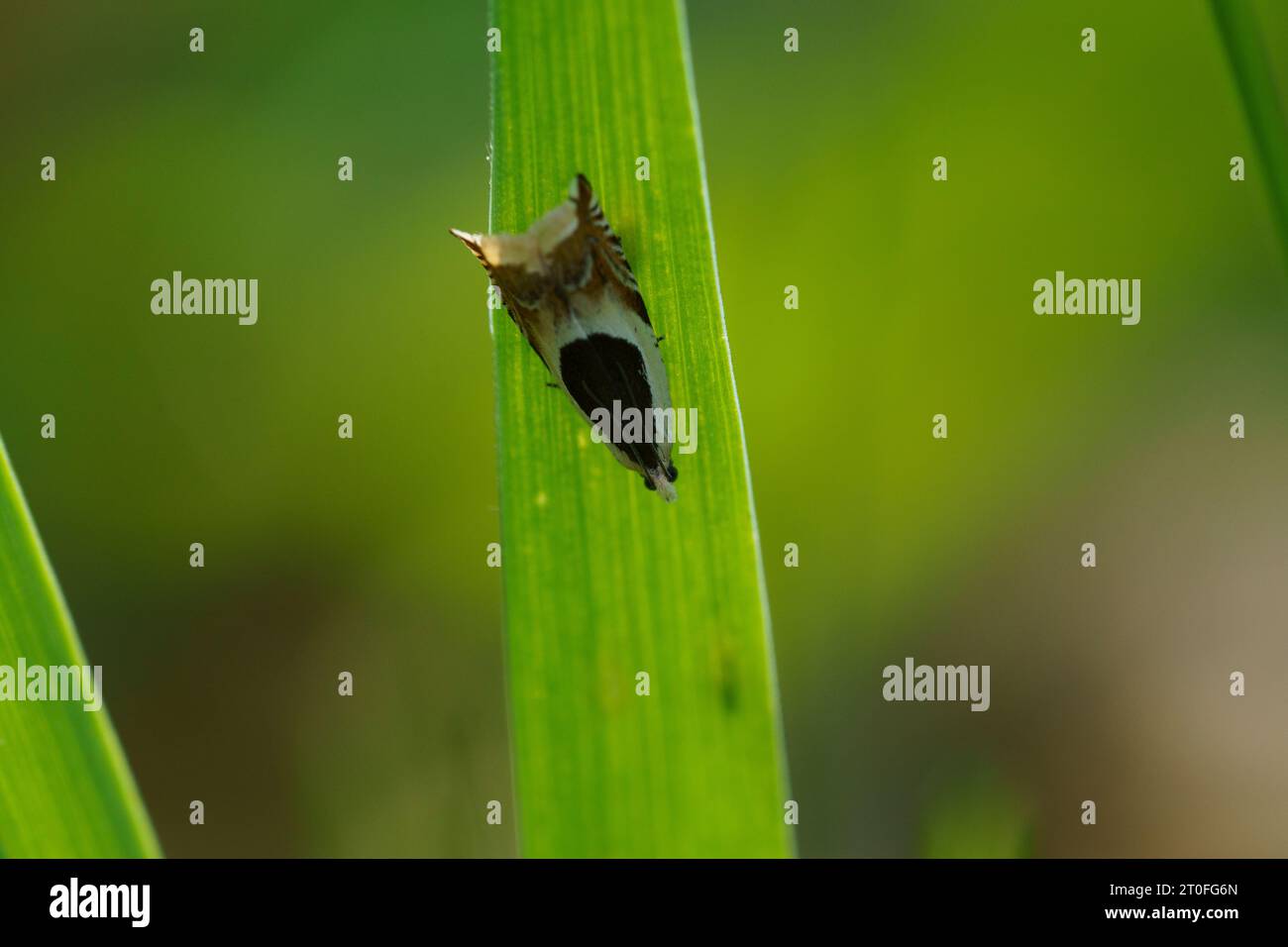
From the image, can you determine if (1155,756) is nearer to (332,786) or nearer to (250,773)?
(332,786)

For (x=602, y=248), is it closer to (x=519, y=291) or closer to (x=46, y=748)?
(x=519, y=291)

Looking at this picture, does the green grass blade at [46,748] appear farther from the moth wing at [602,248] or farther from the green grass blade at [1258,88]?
the green grass blade at [1258,88]

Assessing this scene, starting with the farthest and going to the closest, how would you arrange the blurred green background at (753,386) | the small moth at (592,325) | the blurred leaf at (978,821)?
the blurred green background at (753,386) → the blurred leaf at (978,821) → the small moth at (592,325)

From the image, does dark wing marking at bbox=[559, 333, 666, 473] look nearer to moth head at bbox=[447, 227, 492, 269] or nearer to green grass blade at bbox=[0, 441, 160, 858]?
moth head at bbox=[447, 227, 492, 269]

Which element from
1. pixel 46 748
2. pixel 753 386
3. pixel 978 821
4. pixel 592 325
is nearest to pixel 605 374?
pixel 592 325

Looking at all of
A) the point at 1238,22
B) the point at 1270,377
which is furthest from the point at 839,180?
the point at 1238,22

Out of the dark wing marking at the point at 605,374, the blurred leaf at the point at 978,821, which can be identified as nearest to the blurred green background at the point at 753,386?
the blurred leaf at the point at 978,821

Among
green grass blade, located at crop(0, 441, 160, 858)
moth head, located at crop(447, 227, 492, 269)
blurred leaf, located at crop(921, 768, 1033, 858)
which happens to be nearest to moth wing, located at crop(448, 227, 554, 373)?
moth head, located at crop(447, 227, 492, 269)
